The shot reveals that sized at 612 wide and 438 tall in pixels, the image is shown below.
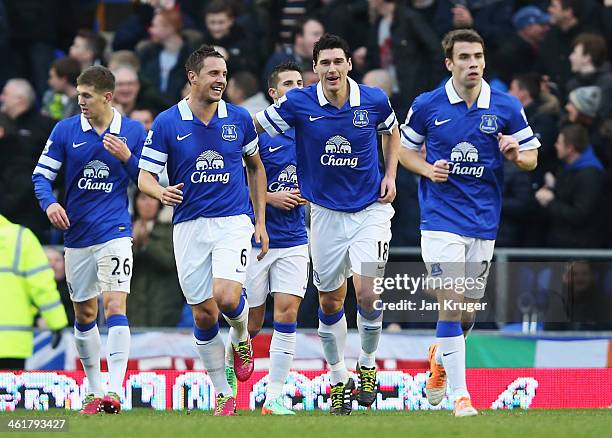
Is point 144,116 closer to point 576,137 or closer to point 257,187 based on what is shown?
point 576,137

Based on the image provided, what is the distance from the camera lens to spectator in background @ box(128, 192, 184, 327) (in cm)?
1684

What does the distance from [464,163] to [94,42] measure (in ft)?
26.8

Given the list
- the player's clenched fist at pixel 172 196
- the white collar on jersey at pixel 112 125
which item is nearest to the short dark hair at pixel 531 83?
the white collar on jersey at pixel 112 125

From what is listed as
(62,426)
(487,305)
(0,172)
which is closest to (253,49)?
(0,172)

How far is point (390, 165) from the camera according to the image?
43.6 ft

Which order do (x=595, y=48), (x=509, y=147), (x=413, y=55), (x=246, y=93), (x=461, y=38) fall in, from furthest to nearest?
(x=413, y=55) < (x=246, y=93) < (x=595, y=48) < (x=461, y=38) < (x=509, y=147)

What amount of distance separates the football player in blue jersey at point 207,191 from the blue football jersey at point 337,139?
0.54 metres

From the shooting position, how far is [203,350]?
12859mm

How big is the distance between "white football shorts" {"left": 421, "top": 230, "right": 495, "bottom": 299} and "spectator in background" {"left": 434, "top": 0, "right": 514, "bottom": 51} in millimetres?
6339

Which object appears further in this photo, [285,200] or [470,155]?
[285,200]

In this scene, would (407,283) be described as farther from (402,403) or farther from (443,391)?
(443,391)

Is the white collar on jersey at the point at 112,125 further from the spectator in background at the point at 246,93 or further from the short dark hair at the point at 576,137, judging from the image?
the short dark hair at the point at 576,137

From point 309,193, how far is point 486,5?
6.59 meters

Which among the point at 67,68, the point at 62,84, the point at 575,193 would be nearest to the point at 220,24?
the point at 67,68
